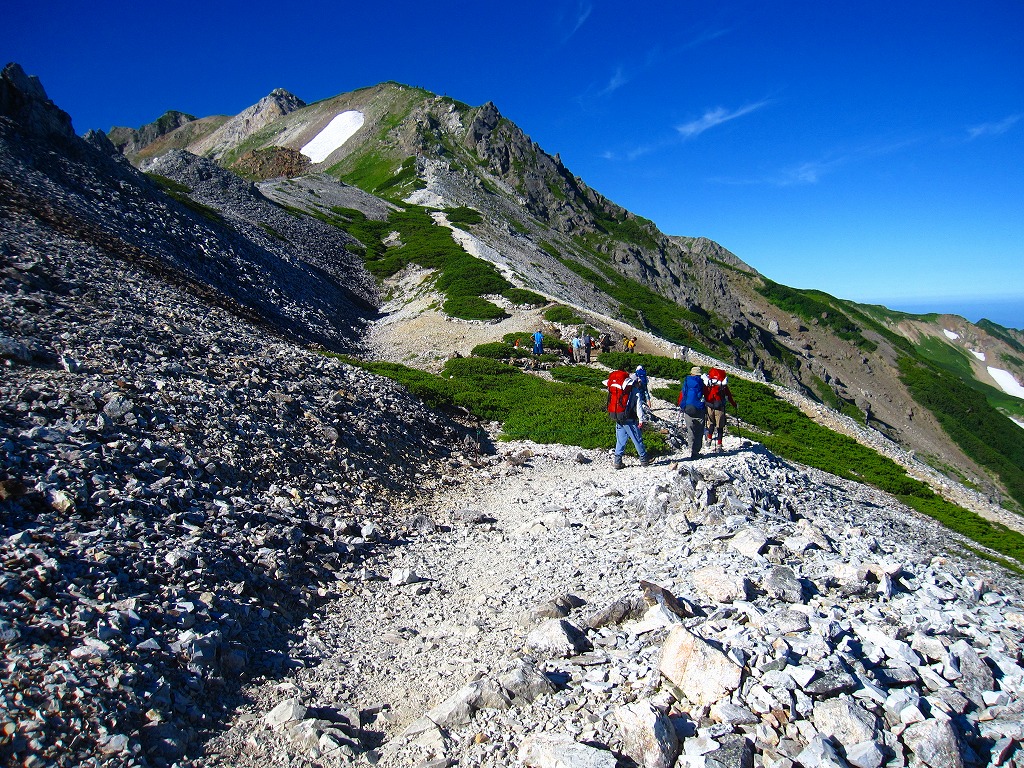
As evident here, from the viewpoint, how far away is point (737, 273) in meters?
128

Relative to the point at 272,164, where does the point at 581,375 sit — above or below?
below

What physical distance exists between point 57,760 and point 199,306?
17.2 meters

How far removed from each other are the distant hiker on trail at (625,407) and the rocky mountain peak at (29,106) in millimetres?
33256

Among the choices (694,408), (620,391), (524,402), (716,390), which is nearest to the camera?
(620,391)

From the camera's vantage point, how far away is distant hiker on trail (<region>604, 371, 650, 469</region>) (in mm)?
14180

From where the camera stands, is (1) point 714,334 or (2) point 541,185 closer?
(1) point 714,334

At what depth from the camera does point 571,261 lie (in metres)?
83.2

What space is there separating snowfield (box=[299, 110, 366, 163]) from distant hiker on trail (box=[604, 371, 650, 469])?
474ft

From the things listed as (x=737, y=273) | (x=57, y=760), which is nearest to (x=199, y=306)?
(x=57, y=760)

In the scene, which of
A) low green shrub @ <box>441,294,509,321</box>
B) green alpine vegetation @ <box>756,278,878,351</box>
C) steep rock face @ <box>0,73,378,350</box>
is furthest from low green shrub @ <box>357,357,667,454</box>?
green alpine vegetation @ <box>756,278,878,351</box>

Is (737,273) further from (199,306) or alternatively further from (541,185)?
(199,306)

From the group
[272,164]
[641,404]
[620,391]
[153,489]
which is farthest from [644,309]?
[272,164]

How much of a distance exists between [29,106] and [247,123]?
165242mm

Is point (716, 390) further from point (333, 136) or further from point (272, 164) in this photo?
point (333, 136)
